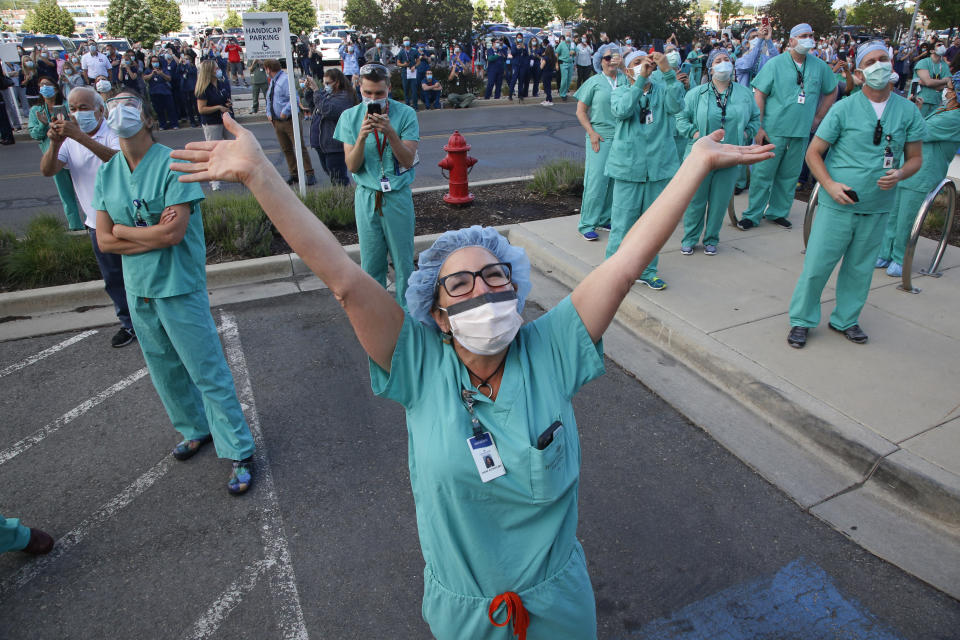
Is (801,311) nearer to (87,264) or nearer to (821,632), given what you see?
(821,632)

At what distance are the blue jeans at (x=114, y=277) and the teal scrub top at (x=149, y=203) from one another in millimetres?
1923

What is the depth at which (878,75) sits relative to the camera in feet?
15.0

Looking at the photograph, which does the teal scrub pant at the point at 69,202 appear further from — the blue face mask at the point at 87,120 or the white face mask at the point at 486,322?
the white face mask at the point at 486,322

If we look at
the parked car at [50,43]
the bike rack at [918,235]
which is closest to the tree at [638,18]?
the parked car at [50,43]

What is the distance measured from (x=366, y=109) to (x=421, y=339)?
12.0ft

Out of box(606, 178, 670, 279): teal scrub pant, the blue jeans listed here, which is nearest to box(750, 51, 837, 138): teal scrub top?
box(606, 178, 670, 279): teal scrub pant

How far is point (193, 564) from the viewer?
3316 mm

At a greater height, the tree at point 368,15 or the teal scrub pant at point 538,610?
the tree at point 368,15

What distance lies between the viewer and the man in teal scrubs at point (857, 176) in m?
4.67

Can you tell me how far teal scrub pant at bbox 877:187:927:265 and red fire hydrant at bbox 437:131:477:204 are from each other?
5.02m

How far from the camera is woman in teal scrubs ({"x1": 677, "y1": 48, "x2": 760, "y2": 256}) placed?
6.85 meters

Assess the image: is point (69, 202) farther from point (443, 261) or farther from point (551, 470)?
point (551, 470)

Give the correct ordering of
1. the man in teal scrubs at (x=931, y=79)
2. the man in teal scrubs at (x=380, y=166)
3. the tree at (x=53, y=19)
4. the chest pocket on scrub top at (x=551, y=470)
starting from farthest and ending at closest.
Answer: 1. the tree at (x=53, y=19)
2. the man in teal scrubs at (x=931, y=79)
3. the man in teal scrubs at (x=380, y=166)
4. the chest pocket on scrub top at (x=551, y=470)

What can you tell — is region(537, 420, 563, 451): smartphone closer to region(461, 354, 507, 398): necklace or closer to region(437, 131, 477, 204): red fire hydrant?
region(461, 354, 507, 398): necklace
